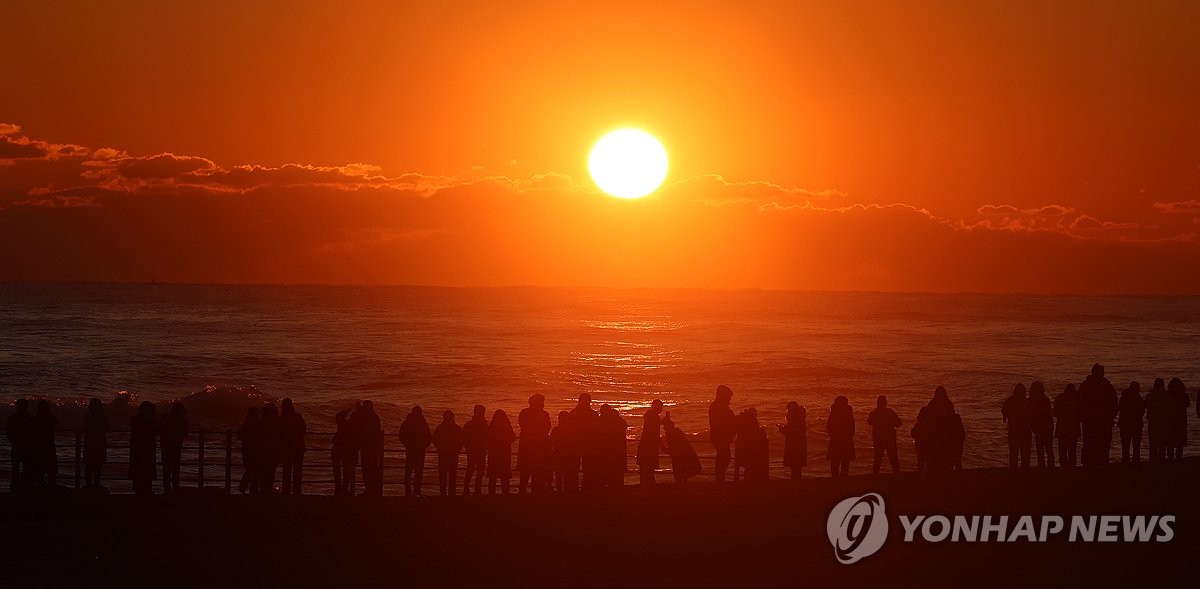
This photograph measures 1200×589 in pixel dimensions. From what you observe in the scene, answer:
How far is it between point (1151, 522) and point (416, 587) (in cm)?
816

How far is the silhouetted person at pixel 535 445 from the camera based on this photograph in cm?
1697

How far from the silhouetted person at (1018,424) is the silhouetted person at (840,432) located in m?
2.40

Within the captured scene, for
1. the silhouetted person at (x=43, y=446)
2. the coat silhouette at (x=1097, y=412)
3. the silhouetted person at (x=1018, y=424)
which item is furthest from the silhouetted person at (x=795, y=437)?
the silhouetted person at (x=43, y=446)

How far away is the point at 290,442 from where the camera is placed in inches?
683

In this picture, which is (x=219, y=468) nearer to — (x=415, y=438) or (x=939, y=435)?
(x=415, y=438)

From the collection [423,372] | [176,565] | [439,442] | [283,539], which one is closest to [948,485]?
[439,442]

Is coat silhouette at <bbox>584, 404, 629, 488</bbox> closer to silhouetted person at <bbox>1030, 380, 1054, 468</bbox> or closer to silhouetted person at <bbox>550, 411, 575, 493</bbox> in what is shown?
silhouetted person at <bbox>550, 411, 575, 493</bbox>

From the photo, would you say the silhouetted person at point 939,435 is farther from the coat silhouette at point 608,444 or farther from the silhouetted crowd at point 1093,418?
the coat silhouette at point 608,444

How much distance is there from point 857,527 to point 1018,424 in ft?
18.9

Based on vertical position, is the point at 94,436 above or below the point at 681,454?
above

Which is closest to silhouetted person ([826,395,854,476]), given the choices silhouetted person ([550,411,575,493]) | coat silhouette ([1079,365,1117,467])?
coat silhouette ([1079,365,1117,467])

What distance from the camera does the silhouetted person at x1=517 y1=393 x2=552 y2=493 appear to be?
55.7 feet

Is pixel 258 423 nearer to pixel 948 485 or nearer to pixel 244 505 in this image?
pixel 244 505

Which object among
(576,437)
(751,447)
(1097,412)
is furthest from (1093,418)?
(576,437)
